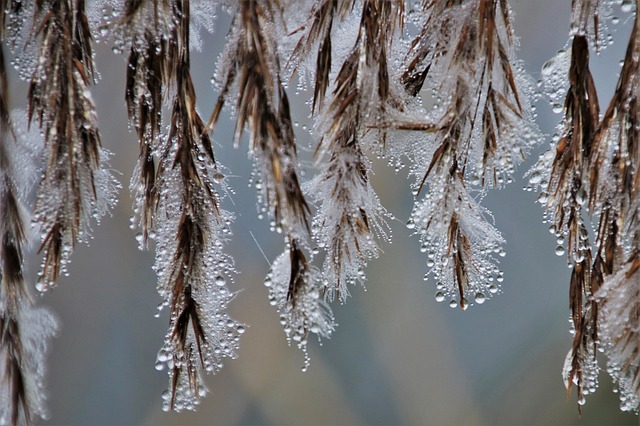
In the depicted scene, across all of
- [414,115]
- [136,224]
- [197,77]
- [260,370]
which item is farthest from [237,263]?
[414,115]

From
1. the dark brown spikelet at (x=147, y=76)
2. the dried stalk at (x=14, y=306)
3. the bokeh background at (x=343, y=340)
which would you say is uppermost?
the dark brown spikelet at (x=147, y=76)

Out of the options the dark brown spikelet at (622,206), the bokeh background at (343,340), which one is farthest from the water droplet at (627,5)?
the bokeh background at (343,340)

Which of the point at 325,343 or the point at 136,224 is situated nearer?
the point at 136,224

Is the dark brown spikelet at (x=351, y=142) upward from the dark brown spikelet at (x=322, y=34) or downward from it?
downward

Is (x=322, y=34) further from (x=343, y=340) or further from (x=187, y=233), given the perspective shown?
(x=343, y=340)

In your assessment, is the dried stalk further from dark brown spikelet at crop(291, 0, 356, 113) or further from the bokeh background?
the bokeh background

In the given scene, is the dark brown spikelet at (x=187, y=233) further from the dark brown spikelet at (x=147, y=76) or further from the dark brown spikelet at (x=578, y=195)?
the dark brown spikelet at (x=578, y=195)

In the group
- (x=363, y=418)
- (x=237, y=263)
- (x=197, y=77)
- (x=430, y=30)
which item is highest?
(x=197, y=77)

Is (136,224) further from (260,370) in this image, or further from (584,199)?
(260,370)
